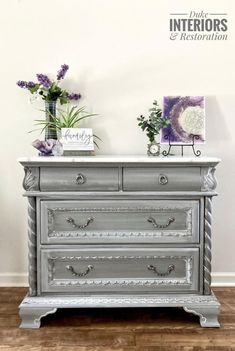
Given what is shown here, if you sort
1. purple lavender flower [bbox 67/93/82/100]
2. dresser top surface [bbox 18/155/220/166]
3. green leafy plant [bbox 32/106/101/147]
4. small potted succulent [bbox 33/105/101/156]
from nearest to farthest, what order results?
dresser top surface [bbox 18/155/220/166] < small potted succulent [bbox 33/105/101/156] < green leafy plant [bbox 32/106/101/147] < purple lavender flower [bbox 67/93/82/100]

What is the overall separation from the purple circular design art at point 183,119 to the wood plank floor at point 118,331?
1.09 metres

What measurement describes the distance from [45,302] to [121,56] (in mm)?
1637

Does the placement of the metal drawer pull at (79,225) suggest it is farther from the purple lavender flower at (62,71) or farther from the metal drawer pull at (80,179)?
the purple lavender flower at (62,71)

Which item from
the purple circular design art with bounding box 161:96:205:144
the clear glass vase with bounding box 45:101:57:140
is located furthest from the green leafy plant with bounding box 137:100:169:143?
the clear glass vase with bounding box 45:101:57:140

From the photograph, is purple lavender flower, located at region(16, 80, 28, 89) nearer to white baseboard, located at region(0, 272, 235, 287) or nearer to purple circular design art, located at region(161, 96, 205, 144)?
purple circular design art, located at region(161, 96, 205, 144)

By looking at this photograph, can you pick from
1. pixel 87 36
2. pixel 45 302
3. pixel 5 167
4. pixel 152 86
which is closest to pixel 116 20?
pixel 87 36

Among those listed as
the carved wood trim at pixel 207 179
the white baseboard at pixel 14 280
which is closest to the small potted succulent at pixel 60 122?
the carved wood trim at pixel 207 179

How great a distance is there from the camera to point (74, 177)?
7.14ft

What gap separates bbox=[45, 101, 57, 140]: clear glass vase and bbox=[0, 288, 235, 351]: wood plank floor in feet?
3.54

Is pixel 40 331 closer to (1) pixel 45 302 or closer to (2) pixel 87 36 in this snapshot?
(1) pixel 45 302

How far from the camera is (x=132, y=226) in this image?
2.22 m

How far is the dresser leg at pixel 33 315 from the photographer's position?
2.19m

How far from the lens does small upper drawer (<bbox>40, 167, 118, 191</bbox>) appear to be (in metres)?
2.18

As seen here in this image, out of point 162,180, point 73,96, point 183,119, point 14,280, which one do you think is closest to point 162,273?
point 162,180
